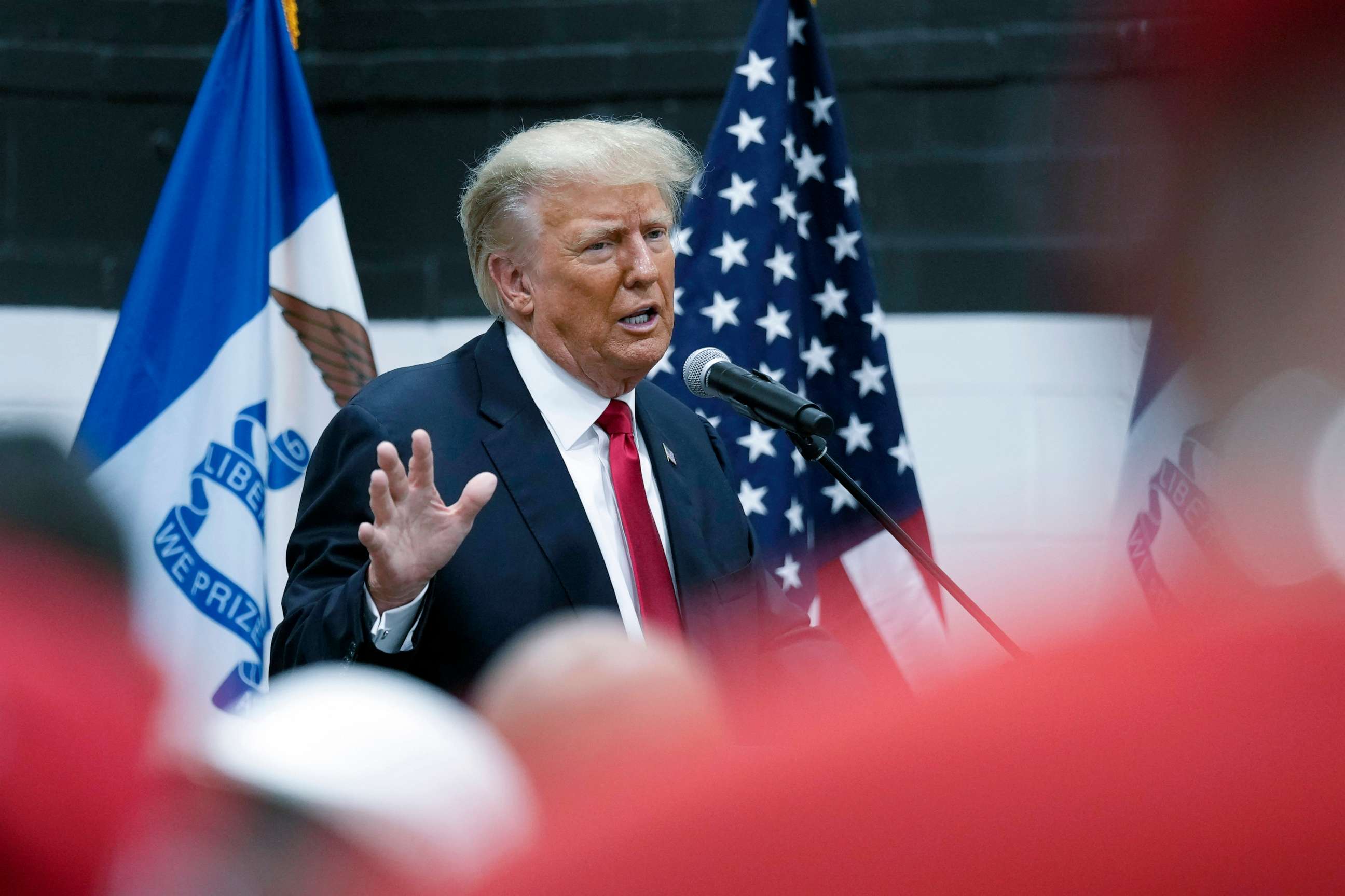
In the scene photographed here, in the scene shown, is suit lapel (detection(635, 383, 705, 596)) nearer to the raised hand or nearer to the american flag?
the raised hand

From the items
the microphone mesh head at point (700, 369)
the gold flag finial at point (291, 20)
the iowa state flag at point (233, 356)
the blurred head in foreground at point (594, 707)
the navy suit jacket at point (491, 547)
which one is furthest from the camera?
the gold flag finial at point (291, 20)

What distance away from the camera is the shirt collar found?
85.1 inches

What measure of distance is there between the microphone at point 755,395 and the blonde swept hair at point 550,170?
344mm

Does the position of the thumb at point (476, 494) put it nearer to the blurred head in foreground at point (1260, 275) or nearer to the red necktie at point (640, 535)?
the red necktie at point (640, 535)

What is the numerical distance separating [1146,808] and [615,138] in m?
1.90

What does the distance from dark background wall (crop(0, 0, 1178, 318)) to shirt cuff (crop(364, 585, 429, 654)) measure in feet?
5.86

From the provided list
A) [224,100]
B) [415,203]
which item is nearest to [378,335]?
[415,203]

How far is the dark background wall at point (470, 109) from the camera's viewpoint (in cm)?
342

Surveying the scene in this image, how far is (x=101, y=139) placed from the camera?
3.46 metres

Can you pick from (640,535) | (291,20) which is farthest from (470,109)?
(640,535)

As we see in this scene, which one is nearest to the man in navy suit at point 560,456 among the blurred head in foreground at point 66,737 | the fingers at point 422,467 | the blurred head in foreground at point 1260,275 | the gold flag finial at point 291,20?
the fingers at point 422,467

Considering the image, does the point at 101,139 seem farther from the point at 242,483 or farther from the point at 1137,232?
the point at 1137,232

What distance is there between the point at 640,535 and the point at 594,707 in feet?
4.61

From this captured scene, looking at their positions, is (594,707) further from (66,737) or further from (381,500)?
(381,500)
